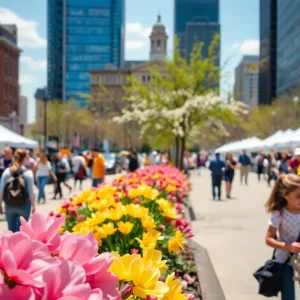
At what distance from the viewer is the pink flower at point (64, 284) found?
1494 millimetres

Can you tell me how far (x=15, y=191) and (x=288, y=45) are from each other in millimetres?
98528

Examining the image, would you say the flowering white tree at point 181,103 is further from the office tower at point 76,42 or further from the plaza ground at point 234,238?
the office tower at point 76,42

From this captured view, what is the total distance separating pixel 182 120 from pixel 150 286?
75.2 feet

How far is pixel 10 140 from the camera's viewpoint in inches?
703

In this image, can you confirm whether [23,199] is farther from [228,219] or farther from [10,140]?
A: [10,140]

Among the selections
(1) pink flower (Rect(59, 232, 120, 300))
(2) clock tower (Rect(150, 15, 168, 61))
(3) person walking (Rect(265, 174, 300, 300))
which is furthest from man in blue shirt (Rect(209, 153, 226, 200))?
(2) clock tower (Rect(150, 15, 168, 61))

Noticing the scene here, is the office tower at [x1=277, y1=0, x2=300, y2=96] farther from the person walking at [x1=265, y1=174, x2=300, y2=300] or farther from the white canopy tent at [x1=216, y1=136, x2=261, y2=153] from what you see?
the person walking at [x1=265, y1=174, x2=300, y2=300]

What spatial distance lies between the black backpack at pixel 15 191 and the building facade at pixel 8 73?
54.7 m

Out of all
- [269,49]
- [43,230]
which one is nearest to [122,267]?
[43,230]

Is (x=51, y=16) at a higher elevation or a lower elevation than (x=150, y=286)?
higher

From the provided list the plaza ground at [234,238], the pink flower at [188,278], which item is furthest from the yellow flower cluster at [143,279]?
the plaza ground at [234,238]

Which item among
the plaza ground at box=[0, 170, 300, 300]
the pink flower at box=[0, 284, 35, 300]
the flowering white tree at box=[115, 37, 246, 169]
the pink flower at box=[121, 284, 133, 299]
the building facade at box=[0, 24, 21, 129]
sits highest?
the building facade at box=[0, 24, 21, 129]

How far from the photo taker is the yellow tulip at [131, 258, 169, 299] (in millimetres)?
2078

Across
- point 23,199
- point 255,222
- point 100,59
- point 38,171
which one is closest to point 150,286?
point 23,199
